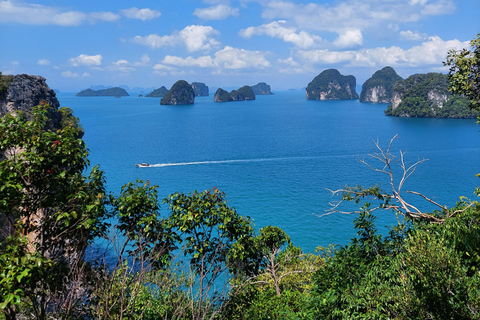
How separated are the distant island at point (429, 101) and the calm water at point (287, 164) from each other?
27.3m

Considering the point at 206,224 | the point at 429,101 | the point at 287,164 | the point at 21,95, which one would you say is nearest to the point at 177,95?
the point at 429,101

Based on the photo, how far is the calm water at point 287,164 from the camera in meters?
35.3

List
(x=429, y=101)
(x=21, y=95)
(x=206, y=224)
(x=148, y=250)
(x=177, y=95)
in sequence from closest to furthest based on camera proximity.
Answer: (x=148, y=250)
(x=206, y=224)
(x=21, y=95)
(x=429, y=101)
(x=177, y=95)

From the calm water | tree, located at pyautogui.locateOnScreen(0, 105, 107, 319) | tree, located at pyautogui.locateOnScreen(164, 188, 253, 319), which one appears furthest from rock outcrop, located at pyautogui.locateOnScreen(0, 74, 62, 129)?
tree, located at pyautogui.locateOnScreen(0, 105, 107, 319)

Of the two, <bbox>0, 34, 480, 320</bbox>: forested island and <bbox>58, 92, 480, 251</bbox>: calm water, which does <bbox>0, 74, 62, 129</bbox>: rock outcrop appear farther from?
<bbox>0, 34, 480, 320</bbox>: forested island

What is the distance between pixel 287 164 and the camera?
5312 cm

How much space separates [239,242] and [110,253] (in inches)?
806

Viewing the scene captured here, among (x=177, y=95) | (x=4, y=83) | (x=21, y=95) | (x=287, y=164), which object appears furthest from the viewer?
(x=177, y=95)

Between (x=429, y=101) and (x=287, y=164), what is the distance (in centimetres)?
9628

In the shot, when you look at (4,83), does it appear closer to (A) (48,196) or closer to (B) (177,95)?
(A) (48,196)

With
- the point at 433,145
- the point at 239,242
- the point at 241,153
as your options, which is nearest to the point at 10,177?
the point at 239,242

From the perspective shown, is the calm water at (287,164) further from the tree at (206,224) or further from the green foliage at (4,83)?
the green foliage at (4,83)

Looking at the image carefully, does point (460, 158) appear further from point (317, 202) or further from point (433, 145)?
point (317, 202)

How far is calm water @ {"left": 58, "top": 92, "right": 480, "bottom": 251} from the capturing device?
35328 mm
